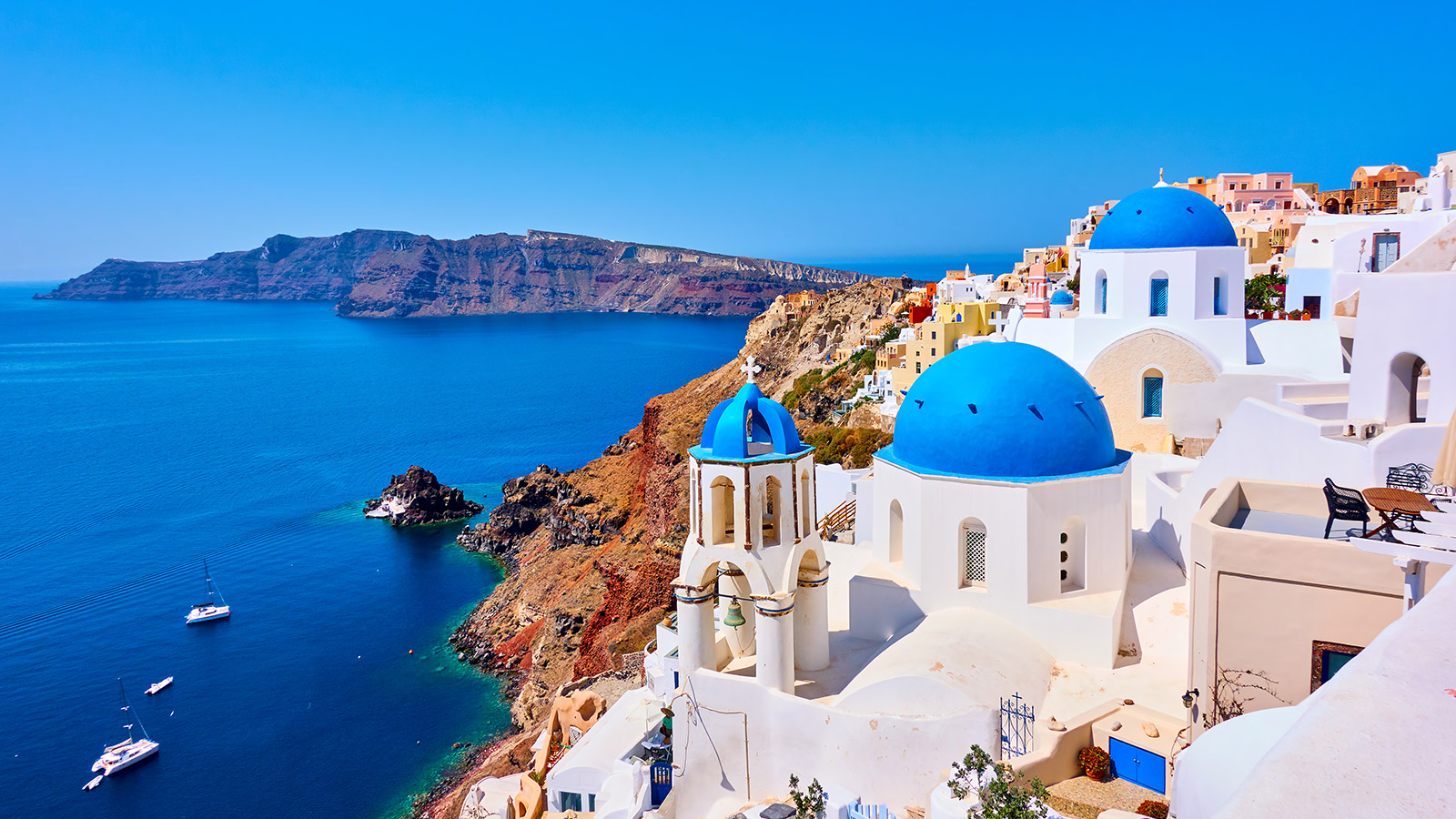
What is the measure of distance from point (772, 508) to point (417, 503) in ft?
142

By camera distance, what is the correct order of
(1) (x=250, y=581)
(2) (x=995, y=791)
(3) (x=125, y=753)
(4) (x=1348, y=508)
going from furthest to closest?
(1) (x=250, y=581) < (3) (x=125, y=753) < (2) (x=995, y=791) < (4) (x=1348, y=508)

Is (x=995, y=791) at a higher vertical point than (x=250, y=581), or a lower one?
higher

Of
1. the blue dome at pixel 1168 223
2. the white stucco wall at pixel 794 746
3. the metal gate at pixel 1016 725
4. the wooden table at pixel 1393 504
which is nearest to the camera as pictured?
the wooden table at pixel 1393 504

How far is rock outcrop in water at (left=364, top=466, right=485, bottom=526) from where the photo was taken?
169 ft

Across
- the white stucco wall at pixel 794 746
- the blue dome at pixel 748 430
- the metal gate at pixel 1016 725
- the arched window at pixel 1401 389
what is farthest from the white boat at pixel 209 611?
the arched window at pixel 1401 389

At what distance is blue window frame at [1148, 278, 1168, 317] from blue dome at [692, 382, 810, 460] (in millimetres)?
11279

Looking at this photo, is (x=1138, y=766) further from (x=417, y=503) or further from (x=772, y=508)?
(x=417, y=503)

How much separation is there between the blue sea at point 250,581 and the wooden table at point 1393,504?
2518 centimetres

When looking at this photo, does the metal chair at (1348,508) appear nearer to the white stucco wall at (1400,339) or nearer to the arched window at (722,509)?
the white stucco wall at (1400,339)

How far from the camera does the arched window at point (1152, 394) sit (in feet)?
62.5

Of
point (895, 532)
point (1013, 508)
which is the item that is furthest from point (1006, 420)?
point (895, 532)

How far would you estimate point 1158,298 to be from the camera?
19.4m

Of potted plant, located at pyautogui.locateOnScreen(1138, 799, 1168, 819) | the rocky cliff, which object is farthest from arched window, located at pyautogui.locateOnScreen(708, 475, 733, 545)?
the rocky cliff

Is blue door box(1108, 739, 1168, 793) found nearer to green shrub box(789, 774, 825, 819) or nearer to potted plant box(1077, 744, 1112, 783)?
potted plant box(1077, 744, 1112, 783)
